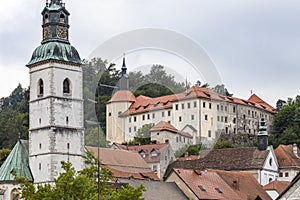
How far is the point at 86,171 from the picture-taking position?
7069 centimetres

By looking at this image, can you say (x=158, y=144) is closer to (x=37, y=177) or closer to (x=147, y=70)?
(x=37, y=177)

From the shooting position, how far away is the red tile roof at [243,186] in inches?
4350

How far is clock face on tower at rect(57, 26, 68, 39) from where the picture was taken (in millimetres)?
100562

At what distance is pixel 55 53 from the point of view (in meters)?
99.7

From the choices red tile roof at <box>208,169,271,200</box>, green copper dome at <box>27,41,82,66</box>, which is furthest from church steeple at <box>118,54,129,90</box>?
red tile roof at <box>208,169,271,200</box>

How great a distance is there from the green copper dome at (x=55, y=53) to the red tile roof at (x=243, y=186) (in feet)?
78.4

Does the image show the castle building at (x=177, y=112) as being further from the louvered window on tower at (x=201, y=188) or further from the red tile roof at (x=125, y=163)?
the louvered window on tower at (x=201, y=188)

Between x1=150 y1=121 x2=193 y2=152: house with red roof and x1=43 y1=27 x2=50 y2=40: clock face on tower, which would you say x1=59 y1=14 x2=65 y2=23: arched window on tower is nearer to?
x1=43 y1=27 x2=50 y2=40: clock face on tower

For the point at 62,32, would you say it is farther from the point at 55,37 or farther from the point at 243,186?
the point at 243,186

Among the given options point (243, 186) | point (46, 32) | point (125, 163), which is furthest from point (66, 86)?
point (243, 186)

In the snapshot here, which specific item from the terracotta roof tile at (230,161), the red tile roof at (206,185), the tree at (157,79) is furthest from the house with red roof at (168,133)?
the tree at (157,79)

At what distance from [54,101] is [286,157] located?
61597 millimetres

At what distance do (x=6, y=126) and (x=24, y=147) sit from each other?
73.0m

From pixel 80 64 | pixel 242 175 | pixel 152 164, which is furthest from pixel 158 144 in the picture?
pixel 80 64
